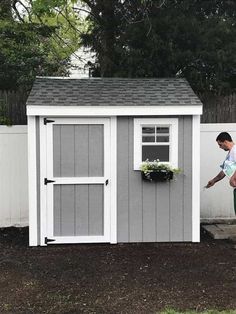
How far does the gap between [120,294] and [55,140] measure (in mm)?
2790

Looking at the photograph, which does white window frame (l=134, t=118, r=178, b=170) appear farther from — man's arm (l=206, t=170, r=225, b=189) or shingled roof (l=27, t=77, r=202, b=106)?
man's arm (l=206, t=170, r=225, b=189)

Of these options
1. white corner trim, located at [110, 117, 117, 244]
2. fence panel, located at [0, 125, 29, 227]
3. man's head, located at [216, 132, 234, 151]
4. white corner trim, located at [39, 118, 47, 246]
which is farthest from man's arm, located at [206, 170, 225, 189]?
fence panel, located at [0, 125, 29, 227]

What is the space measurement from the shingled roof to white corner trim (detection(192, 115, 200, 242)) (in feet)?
1.26

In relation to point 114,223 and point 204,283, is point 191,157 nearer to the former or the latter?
point 114,223

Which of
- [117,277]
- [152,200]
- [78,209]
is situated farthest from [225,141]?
[117,277]

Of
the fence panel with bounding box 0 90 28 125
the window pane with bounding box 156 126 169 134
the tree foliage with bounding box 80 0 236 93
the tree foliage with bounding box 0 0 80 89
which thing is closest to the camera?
the window pane with bounding box 156 126 169 134

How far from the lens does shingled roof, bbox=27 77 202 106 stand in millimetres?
7414

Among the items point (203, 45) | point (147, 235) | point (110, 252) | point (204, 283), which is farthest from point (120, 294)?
point (203, 45)

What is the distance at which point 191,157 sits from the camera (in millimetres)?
7570

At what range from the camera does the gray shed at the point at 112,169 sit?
740 cm

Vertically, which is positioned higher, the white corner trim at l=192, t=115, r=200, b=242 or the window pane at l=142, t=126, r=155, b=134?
the window pane at l=142, t=126, r=155, b=134

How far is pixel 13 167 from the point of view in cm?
850

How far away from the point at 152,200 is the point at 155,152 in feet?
2.31

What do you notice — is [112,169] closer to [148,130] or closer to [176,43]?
[148,130]
